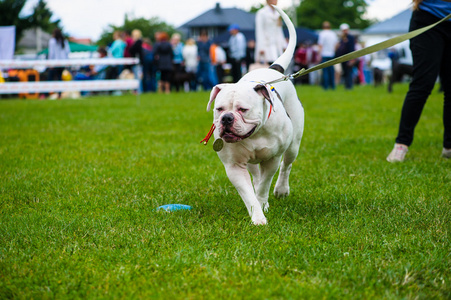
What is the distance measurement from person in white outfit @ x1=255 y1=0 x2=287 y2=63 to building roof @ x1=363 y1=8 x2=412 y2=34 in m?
37.7

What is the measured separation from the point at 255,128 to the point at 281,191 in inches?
44.6

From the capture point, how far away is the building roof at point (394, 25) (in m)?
45.4

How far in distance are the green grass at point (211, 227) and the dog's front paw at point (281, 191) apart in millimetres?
82

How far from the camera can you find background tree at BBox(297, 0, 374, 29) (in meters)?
72.8

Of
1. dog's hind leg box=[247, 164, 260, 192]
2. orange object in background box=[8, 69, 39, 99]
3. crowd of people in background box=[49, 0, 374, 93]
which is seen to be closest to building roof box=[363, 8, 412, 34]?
crowd of people in background box=[49, 0, 374, 93]

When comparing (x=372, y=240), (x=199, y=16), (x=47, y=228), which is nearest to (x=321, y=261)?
(x=372, y=240)

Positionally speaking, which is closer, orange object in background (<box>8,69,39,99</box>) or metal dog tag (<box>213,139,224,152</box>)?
metal dog tag (<box>213,139,224,152</box>)

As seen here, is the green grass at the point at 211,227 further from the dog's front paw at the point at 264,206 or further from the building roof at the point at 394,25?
the building roof at the point at 394,25

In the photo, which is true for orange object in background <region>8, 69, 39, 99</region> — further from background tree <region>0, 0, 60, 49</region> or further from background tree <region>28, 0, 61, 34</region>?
background tree <region>28, 0, 61, 34</region>

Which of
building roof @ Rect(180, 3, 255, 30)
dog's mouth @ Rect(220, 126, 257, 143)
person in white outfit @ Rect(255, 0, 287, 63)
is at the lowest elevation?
dog's mouth @ Rect(220, 126, 257, 143)

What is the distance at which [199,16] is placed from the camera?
6319cm

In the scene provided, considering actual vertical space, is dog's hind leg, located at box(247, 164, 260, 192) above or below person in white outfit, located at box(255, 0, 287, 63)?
below

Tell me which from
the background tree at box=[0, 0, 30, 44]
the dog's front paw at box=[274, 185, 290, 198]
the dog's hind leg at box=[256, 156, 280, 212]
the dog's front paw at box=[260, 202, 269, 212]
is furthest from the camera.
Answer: the background tree at box=[0, 0, 30, 44]

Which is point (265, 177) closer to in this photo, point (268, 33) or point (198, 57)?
point (268, 33)
